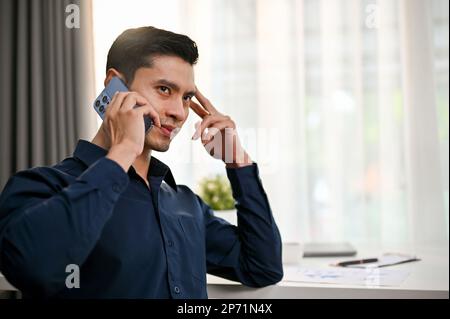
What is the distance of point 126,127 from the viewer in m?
0.85

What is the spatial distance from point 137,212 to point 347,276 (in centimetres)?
59

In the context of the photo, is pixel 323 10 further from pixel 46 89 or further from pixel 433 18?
pixel 46 89

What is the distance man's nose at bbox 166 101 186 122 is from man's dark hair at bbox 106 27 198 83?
0.29ft

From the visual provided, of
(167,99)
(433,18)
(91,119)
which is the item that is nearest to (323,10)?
(433,18)

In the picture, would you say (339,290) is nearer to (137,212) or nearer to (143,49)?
(137,212)

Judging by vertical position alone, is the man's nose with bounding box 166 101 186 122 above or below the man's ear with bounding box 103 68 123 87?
below

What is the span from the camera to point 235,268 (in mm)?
1138

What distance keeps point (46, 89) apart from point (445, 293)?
114cm

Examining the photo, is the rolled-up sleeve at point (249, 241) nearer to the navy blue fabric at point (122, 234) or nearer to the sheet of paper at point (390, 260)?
the navy blue fabric at point (122, 234)

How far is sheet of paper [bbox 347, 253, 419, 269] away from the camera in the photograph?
4.71 ft

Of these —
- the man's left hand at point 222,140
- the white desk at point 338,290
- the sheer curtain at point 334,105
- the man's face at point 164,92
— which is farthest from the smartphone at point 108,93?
the sheer curtain at point 334,105
